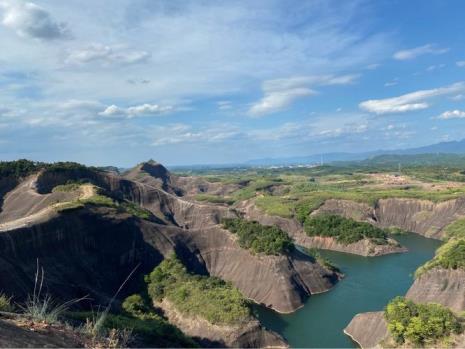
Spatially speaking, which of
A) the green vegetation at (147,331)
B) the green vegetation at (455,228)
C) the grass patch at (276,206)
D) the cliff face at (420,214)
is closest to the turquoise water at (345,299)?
the green vegetation at (455,228)

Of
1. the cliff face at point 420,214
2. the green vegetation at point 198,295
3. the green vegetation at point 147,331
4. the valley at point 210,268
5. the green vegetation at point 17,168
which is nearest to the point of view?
the green vegetation at point 147,331

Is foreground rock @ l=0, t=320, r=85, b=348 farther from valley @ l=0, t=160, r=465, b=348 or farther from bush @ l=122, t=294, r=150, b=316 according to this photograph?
bush @ l=122, t=294, r=150, b=316

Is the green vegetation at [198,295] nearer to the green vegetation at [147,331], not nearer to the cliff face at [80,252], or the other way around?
the cliff face at [80,252]

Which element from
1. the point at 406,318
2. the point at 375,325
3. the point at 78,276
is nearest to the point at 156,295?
the point at 78,276

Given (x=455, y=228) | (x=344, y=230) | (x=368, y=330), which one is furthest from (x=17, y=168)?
(x=455, y=228)

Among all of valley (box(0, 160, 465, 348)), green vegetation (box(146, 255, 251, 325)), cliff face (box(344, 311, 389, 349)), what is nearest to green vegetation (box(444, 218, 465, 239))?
valley (box(0, 160, 465, 348))
